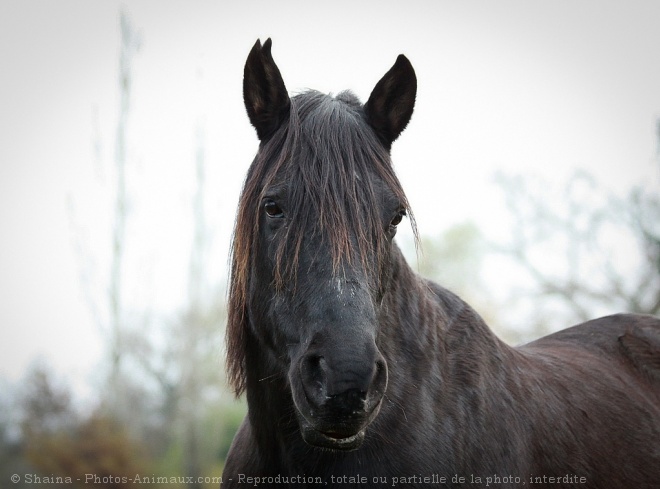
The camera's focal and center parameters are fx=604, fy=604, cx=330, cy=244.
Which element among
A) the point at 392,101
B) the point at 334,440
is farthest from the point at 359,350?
the point at 392,101

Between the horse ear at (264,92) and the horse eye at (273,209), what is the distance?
67 cm

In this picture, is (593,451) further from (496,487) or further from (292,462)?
(292,462)

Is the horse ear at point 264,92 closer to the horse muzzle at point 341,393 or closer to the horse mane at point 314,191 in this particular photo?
the horse mane at point 314,191

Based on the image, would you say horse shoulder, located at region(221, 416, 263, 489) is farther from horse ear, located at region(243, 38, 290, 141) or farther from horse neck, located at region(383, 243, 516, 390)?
horse ear, located at region(243, 38, 290, 141)

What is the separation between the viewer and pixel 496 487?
3480mm

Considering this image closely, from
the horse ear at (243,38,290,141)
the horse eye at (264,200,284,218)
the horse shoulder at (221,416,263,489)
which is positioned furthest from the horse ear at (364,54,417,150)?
the horse shoulder at (221,416,263,489)

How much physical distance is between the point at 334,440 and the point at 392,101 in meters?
2.17

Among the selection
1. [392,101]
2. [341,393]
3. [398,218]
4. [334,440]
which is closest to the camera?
[341,393]

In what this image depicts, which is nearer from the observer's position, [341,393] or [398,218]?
[341,393]

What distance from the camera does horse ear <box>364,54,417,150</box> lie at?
3.83 meters

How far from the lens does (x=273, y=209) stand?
3.35 m

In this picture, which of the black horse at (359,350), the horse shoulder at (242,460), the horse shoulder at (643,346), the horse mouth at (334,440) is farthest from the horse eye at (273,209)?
the horse shoulder at (643,346)

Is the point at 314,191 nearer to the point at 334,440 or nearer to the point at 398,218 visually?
the point at 398,218

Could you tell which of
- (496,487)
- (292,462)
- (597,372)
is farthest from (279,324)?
(597,372)
